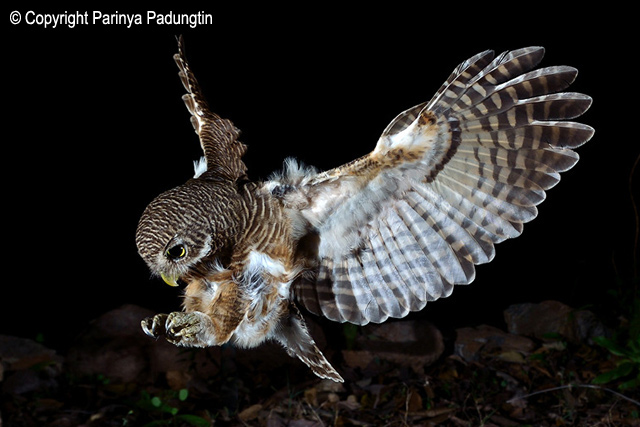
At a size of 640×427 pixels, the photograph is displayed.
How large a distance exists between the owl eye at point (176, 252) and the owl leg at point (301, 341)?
27.4 inches

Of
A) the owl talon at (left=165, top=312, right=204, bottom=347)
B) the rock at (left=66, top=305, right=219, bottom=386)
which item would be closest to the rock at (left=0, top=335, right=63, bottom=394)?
the rock at (left=66, top=305, right=219, bottom=386)

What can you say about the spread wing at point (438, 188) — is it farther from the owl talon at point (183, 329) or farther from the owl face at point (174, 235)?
the owl talon at point (183, 329)

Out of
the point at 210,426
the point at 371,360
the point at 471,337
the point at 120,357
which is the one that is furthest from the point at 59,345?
the point at 471,337

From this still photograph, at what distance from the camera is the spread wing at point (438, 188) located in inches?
81.7

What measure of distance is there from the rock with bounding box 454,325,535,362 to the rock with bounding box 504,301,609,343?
0.54ft

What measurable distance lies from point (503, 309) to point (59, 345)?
3278 millimetres

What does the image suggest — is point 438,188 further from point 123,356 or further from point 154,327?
point 123,356

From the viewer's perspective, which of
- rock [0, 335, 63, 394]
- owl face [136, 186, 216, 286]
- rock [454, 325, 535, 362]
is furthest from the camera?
rock [454, 325, 535, 362]

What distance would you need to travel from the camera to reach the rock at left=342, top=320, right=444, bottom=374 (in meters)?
4.41

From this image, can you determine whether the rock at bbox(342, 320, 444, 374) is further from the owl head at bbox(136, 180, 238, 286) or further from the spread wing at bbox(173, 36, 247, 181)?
the owl head at bbox(136, 180, 238, 286)

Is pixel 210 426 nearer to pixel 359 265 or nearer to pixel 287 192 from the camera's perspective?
pixel 359 265

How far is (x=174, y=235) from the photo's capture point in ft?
6.15

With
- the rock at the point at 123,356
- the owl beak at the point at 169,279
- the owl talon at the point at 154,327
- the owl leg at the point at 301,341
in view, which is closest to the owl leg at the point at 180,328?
the owl talon at the point at 154,327

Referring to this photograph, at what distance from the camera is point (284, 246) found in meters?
2.25
